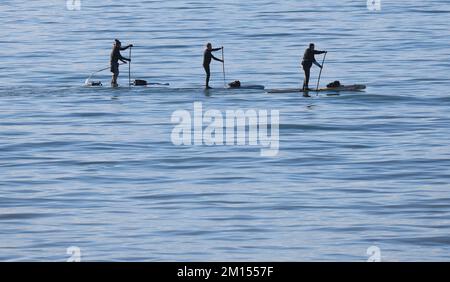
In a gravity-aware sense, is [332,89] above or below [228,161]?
above

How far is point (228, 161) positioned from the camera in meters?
36.2

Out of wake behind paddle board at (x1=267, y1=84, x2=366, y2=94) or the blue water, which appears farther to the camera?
wake behind paddle board at (x1=267, y1=84, x2=366, y2=94)

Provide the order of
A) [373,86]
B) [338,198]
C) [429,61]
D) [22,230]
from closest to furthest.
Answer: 1. [22,230]
2. [338,198]
3. [373,86]
4. [429,61]

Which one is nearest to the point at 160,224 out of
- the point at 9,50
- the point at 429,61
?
the point at 429,61

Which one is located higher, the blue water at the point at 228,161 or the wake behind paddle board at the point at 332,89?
the wake behind paddle board at the point at 332,89

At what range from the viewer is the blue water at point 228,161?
26500mm

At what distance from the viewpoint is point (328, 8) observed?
92.8m

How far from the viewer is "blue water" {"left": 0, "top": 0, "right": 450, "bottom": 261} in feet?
86.9

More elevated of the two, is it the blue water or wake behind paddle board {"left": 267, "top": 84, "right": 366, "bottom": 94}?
wake behind paddle board {"left": 267, "top": 84, "right": 366, "bottom": 94}

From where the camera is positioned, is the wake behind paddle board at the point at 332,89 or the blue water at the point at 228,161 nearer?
the blue water at the point at 228,161

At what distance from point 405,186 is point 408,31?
4638 centimetres
